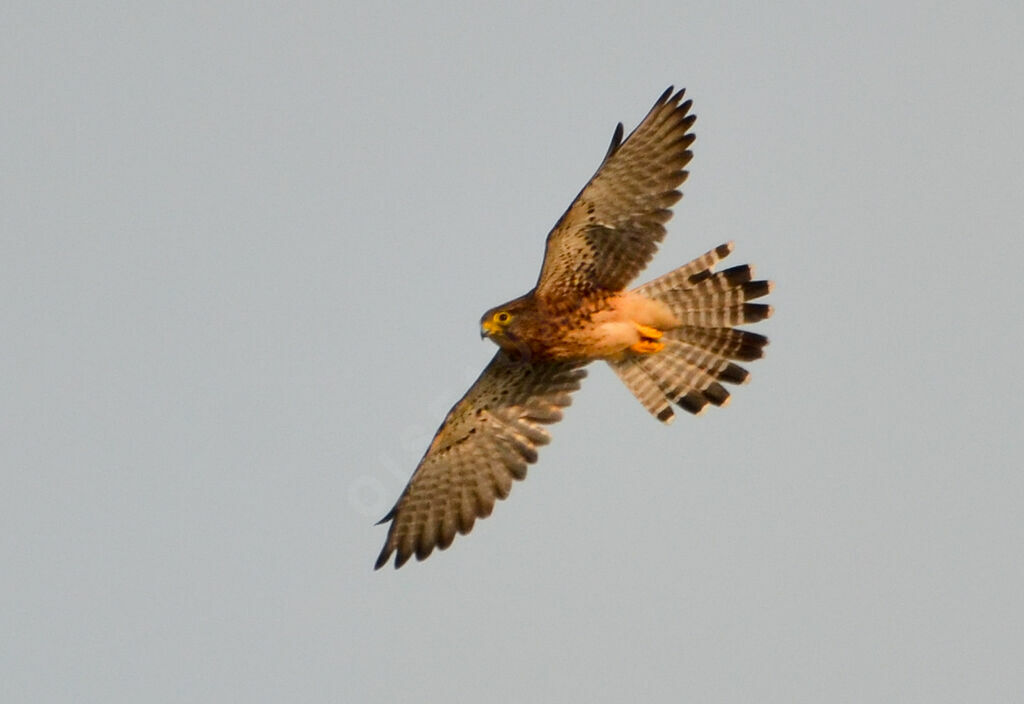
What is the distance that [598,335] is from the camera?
47.8ft

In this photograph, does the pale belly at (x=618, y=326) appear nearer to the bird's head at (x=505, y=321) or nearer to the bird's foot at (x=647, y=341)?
the bird's foot at (x=647, y=341)

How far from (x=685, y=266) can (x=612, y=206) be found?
0.96m

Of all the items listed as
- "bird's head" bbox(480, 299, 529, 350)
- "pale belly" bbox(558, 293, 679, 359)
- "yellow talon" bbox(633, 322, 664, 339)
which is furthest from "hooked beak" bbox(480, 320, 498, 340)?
"yellow talon" bbox(633, 322, 664, 339)

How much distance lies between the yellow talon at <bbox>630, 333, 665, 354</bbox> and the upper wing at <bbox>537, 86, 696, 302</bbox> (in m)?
0.86

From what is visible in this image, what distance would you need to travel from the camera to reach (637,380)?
606 inches

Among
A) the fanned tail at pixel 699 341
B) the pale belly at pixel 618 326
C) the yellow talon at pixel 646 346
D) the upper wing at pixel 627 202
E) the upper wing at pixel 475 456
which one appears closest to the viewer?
the upper wing at pixel 627 202

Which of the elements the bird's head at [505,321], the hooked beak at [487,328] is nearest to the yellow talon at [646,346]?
the bird's head at [505,321]

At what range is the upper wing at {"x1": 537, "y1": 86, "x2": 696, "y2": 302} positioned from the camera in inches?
552

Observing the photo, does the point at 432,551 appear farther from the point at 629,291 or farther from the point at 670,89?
the point at 670,89

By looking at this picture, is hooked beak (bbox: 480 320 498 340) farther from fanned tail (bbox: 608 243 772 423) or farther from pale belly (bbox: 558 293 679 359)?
fanned tail (bbox: 608 243 772 423)

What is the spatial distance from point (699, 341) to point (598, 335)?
103 cm

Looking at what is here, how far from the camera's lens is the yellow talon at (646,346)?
1493cm

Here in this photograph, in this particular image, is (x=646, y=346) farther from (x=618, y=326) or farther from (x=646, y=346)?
(x=618, y=326)

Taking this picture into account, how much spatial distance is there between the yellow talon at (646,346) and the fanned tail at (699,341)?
89 millimetres
